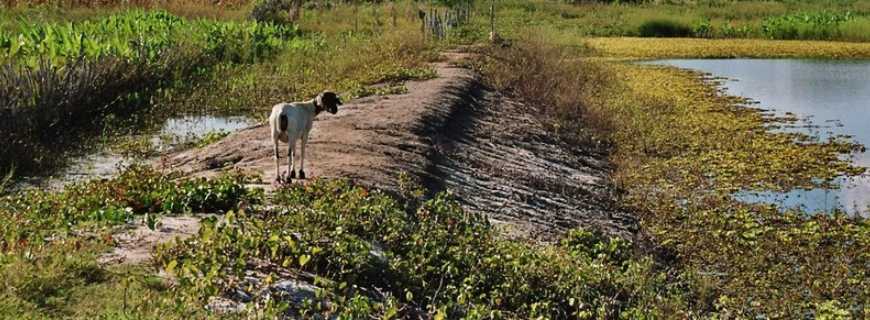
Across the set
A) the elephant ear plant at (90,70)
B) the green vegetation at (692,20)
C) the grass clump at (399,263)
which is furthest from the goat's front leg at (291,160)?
the green vegetation at (692,20)

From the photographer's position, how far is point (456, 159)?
10500mm

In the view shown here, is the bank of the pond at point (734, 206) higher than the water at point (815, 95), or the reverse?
the bank of the pond at point (734, 206)

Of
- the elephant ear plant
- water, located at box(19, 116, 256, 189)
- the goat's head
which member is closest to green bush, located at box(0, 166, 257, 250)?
the goat's head

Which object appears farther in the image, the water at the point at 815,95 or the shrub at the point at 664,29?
the shrub at the point at 664,29

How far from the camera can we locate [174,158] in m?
10.5

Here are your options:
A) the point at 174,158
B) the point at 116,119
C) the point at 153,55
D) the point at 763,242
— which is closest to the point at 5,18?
the point at 153,55

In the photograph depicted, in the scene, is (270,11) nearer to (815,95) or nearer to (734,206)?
(815,95)

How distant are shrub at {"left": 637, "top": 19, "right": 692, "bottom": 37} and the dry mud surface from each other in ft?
79.6

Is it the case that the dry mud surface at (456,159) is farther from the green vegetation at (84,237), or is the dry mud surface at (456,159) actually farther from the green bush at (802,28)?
the green bush at (802,28)

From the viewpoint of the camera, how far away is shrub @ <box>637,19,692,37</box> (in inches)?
1453

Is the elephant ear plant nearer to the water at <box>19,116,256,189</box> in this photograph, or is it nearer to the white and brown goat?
the water at <box>19,116,256,189</box>

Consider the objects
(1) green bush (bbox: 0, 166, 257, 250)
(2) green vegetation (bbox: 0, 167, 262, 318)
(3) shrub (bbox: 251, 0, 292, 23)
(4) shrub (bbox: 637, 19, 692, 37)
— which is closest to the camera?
(2) green vegetation (bbox: 0, 167, 262, 318)

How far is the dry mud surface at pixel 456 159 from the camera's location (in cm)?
890

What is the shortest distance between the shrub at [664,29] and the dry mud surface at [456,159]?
79.6 ft
